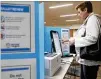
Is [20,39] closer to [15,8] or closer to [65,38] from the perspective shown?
[15,8]

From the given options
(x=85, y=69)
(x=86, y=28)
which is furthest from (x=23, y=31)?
(x=85, y=69)

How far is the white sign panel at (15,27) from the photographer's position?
31.2 inches

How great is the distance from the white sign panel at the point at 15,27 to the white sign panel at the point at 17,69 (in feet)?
0.18

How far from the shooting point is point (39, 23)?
86cm

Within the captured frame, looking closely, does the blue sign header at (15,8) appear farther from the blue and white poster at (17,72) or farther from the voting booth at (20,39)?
the blue and white poster at (17,72)

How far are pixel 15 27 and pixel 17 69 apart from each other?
19 cm

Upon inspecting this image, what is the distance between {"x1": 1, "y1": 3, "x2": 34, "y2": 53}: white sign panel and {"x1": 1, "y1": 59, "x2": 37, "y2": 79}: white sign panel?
0.06 meters

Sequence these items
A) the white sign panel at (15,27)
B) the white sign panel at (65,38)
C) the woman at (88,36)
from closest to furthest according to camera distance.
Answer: the white sign panel at (15,27)
the woman at (88,36)
the white sign panel at (65,38)

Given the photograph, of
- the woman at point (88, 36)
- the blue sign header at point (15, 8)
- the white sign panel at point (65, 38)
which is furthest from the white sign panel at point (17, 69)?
the white sign panel at point (65, 38)

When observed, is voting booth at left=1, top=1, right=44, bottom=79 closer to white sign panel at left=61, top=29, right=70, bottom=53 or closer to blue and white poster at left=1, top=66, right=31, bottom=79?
blue and white poster at left=1, top=66, right=31, bottom=79

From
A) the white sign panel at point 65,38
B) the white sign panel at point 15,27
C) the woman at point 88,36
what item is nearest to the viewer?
the white sign panel at point 15,27

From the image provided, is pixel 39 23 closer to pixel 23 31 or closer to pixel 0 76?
pixel 23 31

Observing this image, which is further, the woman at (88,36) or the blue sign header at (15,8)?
the woman at (88,36)

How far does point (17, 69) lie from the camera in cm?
82
